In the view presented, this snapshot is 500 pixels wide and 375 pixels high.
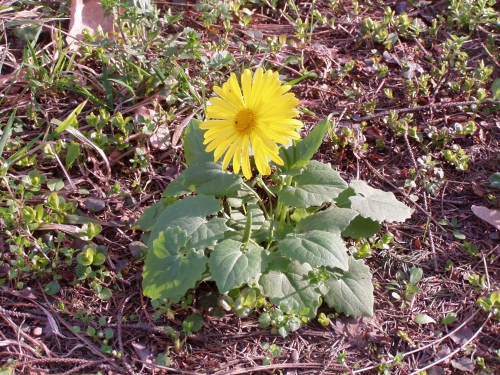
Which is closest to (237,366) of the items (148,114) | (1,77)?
(148,114)

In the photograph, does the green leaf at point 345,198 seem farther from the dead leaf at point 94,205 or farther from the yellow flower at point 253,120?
the dead leaf at point 94,205

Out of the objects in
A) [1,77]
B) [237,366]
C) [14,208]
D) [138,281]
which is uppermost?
[1,77]

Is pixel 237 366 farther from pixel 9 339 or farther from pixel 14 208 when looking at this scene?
pixel 14 208

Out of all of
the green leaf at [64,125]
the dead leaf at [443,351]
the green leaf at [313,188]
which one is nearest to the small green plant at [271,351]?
the green leaf at [313,188]

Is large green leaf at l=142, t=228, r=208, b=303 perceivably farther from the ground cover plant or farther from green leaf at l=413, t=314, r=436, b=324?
green leaf at l=413, t=314, r=436, b=324

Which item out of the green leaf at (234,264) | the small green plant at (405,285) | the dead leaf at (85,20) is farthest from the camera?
the dead leaf at (85,20)

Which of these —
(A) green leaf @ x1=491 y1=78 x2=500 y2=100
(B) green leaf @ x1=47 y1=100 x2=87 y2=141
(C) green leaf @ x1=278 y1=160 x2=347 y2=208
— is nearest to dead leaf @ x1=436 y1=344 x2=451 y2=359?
(C) green leaf @ x1=278 y1=160 x2=347 y2=208
